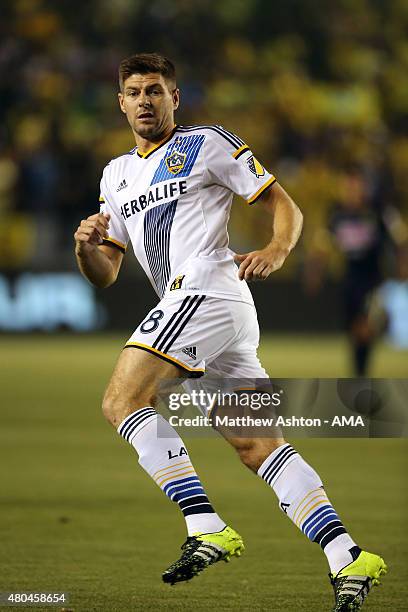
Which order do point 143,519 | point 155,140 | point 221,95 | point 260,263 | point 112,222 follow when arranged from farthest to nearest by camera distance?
1. point 221,95
2. point 143,519
3. point 112,222
4. point 155,140
5. point 260,263

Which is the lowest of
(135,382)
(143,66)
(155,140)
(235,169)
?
(135,382)

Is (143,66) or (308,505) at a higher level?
(143,66)

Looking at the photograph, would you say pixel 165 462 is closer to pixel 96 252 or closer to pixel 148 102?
pixel 96 252

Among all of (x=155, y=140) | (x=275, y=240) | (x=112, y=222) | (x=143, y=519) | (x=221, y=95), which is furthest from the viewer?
(x=221, y=95)

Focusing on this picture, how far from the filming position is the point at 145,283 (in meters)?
20.9

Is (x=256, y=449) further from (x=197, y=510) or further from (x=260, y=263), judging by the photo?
(x=260, y=263)

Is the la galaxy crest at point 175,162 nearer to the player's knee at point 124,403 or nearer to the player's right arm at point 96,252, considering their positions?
the player's right arm at point 96,252

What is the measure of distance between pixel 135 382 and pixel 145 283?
16549 millimetres

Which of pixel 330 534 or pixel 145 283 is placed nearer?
pixel 330 534

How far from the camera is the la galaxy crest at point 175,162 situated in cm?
466

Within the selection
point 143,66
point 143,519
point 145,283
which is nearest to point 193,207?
point 143,66

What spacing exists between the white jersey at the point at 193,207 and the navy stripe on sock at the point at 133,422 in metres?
0.48

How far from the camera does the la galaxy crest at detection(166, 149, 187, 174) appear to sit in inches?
184

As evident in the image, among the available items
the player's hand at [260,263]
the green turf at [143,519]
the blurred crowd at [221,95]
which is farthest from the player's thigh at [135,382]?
the blurred crowd at [221,95]
